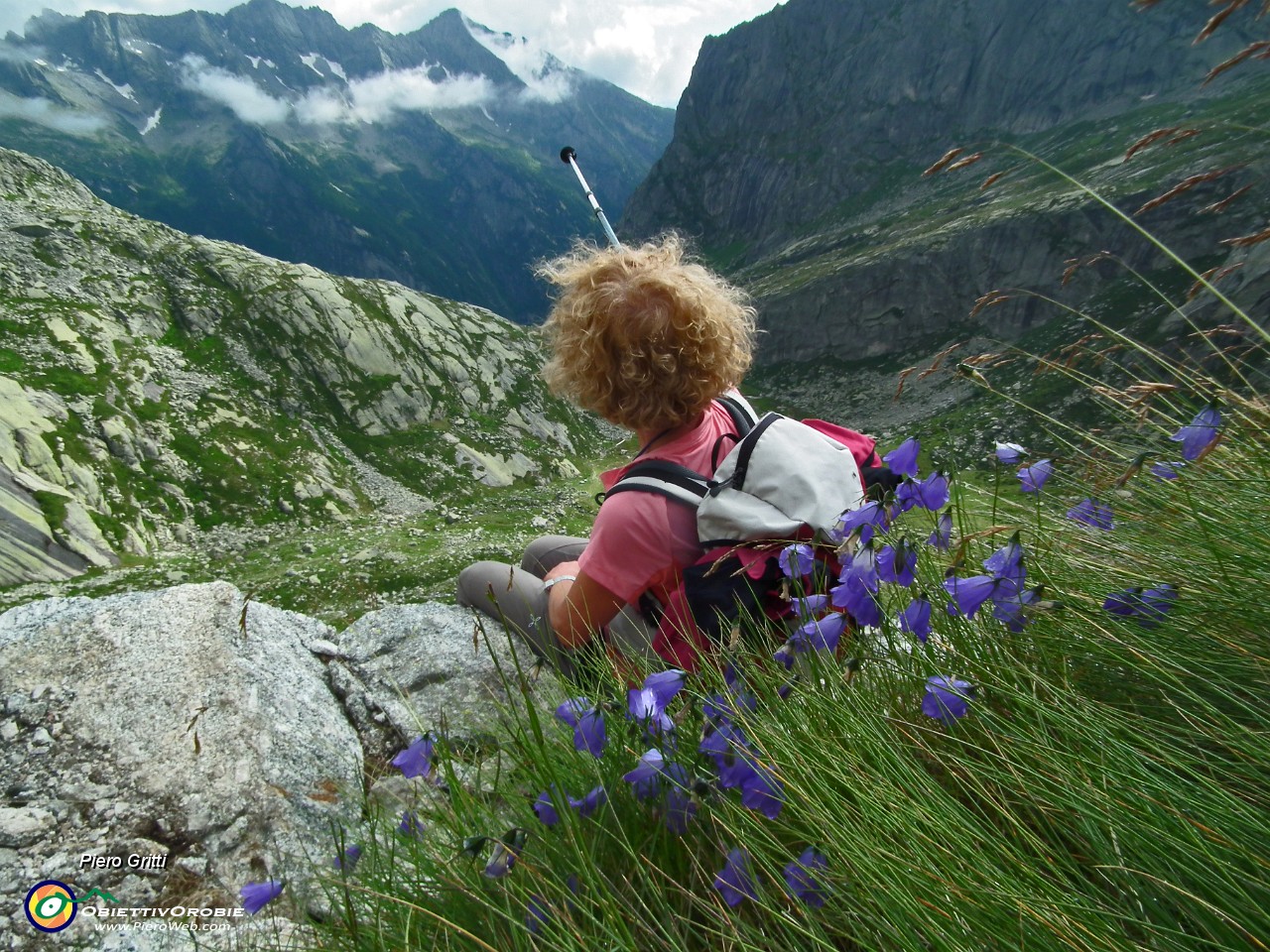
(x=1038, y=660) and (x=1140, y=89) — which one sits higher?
(x=1140, y=89)

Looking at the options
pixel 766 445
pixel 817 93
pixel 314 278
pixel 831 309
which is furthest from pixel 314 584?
pixel 817 93

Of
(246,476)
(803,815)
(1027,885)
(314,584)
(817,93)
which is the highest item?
(817,93)

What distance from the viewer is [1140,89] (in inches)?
4134

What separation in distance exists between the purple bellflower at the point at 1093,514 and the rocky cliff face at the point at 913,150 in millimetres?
54869

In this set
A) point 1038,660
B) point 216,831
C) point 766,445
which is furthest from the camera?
point 216,831

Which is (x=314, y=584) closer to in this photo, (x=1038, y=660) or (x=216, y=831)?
(x=216, y=831)

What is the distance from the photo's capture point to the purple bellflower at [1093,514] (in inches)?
86.7

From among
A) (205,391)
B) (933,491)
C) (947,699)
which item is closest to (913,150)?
(205,391)

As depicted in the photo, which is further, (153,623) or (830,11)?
(830,11)

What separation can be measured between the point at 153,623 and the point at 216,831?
7.07 feet

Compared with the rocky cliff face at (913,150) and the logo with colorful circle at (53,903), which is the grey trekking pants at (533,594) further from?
the rocky cliff face at (913,150)

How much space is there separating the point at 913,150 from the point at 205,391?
14125 cm

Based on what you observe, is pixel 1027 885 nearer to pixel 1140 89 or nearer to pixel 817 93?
pixel 1140 89

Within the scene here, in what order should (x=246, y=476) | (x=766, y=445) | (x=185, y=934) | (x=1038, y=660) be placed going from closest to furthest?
(x=1038, y=660), (x=766, y=445), (x=185, y=934), (x=246, y=476)
